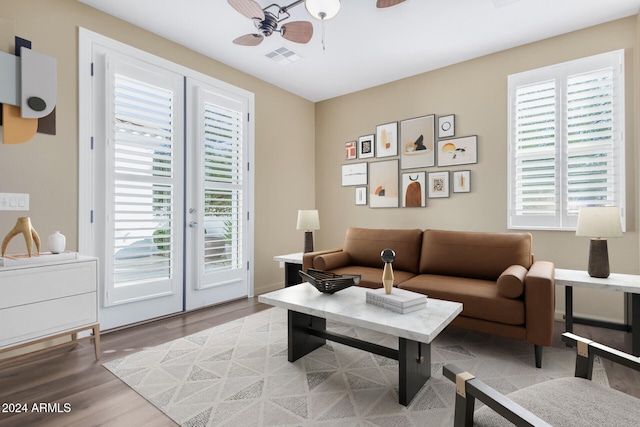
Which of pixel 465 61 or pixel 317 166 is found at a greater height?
pixel 465 61

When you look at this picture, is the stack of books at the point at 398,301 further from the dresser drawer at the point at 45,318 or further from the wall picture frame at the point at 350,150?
the wall picture frame at the point at 350,150

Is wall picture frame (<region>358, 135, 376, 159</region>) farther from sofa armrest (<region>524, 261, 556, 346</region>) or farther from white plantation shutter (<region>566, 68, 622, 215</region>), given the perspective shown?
sofa armrest (<region>524, 261, 556, 346</region>)

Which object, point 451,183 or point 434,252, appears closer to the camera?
point 434,252

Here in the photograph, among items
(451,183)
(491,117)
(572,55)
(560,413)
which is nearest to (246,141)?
(451,183)

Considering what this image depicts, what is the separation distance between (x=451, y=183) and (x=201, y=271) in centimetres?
315

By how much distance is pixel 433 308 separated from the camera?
2072mm

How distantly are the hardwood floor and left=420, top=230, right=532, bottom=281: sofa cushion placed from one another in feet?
2.43

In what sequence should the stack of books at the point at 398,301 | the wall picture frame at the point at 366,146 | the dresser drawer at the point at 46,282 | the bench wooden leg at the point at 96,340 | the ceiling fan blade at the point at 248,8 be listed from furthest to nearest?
the wall picture frame at the point at 366,146 → the bench wooden leg at the point at 96,340 → the ceiling fan blade at the point at 248,8 → the dresser drawer at the point at 46,282 → the stack of books at the point at 398,301

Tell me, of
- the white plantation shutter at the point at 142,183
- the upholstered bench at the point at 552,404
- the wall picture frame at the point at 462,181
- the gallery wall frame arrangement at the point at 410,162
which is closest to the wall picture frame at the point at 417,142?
the gallery wall frame arrangement at the point at 410,162

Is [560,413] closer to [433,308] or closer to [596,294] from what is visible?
[433,308]

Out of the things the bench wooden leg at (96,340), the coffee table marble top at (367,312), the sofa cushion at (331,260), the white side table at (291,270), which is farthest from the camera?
the white side table at (291,270)

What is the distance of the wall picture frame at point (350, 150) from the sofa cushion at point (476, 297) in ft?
7.96

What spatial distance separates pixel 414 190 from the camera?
4.30 metres

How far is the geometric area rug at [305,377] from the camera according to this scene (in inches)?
70.6
